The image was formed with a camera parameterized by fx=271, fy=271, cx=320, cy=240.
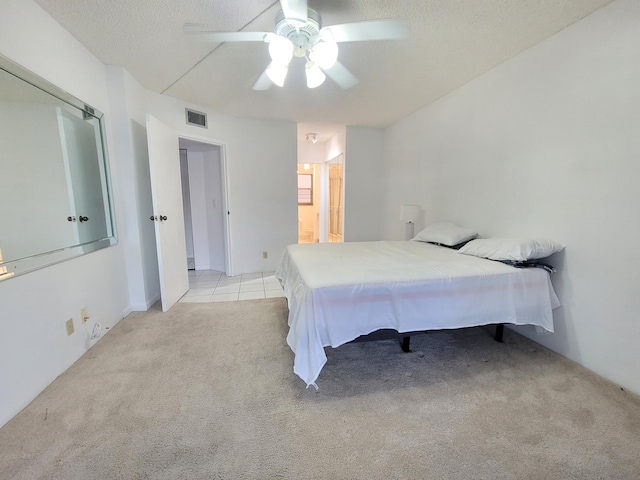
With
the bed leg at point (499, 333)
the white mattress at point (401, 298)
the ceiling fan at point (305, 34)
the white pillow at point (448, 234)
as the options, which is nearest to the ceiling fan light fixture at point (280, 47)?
the ceiling fan at point (305, 34)

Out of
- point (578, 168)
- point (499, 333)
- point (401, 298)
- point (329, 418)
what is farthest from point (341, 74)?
point (499, 333)

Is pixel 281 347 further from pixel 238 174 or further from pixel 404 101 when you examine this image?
pixel 404 101

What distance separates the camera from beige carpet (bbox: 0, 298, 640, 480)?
3.77 feet

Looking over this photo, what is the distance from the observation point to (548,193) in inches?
78.3

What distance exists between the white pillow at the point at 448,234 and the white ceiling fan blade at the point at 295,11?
207cm

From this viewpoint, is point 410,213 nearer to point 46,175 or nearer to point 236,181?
point 236,181

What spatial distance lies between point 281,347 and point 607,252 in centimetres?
224

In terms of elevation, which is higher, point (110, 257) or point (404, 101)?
point (404, 101)

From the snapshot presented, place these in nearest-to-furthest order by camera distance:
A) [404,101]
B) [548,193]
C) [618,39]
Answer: [618,39], [548,193], [404,101]

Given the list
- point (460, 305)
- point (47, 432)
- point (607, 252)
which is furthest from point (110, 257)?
point (607, 252)

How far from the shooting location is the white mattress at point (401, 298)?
151 centimetres

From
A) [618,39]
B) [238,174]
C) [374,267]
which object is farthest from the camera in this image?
[238,174]

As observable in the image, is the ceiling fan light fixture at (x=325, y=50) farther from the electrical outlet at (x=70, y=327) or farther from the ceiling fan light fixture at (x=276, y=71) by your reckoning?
the electrical outlet at (x=70, y=327)

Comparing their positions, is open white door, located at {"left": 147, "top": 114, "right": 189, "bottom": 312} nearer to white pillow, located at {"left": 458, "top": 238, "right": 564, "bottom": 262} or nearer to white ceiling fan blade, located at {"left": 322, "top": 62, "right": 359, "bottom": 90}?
white ceiling fan blade, located at {"left": 322, "top": 62, "right": 359, "bottom": 90}
